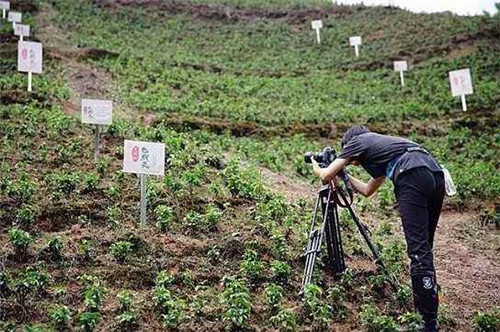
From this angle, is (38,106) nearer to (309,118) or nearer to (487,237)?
(309,118)

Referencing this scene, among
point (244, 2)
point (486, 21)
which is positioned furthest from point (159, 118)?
point (244, 2)

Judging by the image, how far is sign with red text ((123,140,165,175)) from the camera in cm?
691

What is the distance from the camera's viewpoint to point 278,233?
22.7 feet

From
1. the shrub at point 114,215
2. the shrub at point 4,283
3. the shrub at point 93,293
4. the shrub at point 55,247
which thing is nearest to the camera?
the shrub at point 93,293

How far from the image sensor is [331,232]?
6020mm

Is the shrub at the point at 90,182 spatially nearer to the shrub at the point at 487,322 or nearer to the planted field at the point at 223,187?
the planted field at the point at 223,187

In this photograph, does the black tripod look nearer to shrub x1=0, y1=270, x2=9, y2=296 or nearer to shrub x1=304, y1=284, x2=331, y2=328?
shrub x1=304, y1=284, x2=331, y2=328

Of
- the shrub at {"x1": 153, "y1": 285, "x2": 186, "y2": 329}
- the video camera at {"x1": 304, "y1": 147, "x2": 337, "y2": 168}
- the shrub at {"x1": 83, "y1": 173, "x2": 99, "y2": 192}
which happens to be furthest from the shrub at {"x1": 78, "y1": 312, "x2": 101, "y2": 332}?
the shrub at {"x1": 83, "y1": 173, "x2": 99, "y2": 192}

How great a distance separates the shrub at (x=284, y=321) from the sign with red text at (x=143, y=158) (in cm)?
262

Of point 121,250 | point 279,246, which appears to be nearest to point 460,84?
point 279,246

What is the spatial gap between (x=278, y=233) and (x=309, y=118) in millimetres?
9662

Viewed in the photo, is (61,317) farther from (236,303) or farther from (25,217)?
(25,217)

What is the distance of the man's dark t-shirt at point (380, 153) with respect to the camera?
5348 millimetres

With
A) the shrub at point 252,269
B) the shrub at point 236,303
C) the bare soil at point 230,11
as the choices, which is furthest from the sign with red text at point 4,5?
Result: the shrub at point 236,303
